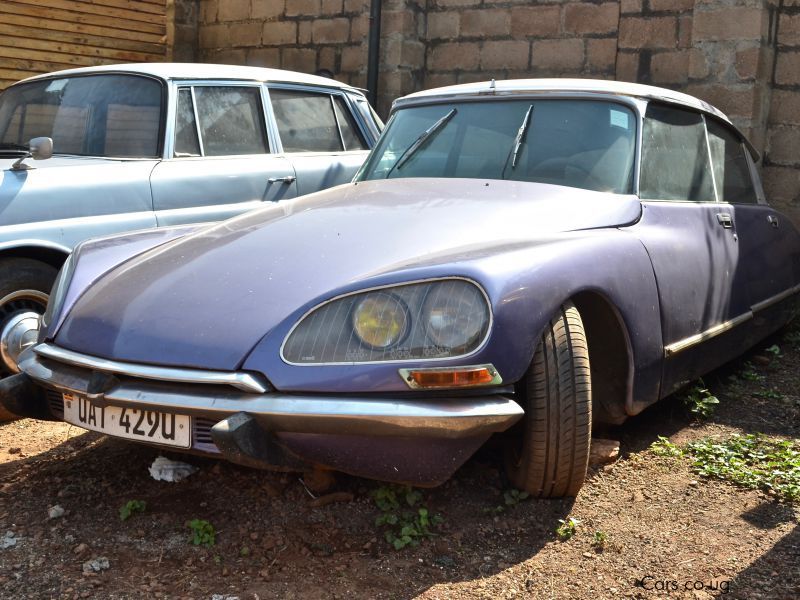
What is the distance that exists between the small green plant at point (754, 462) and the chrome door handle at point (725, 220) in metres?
1.00

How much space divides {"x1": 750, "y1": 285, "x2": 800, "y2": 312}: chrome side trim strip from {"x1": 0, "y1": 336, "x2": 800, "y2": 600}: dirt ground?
1279 millimetres

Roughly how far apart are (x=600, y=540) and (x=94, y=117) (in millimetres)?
3652

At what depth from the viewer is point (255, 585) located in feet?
8.24

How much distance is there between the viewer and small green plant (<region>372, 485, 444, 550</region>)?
2.77 m

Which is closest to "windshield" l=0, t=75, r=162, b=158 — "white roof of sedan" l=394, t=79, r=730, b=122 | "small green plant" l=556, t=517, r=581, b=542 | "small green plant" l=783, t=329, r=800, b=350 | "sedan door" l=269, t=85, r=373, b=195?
"sedan door" l=269, t=85, r=373, b=195

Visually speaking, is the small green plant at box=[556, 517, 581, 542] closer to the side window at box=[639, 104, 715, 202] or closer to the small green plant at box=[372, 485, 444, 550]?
the small green plant at box=[372, 485, 444, 550]

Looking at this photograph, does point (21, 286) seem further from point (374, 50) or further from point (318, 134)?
point (374, 50)

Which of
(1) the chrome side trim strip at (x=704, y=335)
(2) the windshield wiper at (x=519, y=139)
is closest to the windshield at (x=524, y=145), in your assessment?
(2) the windshield wiper at (x=519, y=139)

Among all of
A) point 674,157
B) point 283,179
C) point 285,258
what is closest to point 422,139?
point 674,157

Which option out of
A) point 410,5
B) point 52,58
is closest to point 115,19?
point 52,58

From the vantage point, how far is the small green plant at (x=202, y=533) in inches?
108

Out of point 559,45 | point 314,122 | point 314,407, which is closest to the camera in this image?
point 314,407

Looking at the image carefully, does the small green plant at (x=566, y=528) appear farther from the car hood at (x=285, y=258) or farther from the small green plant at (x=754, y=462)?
the car hood at (x=285, y=258)

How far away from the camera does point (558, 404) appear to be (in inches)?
111
